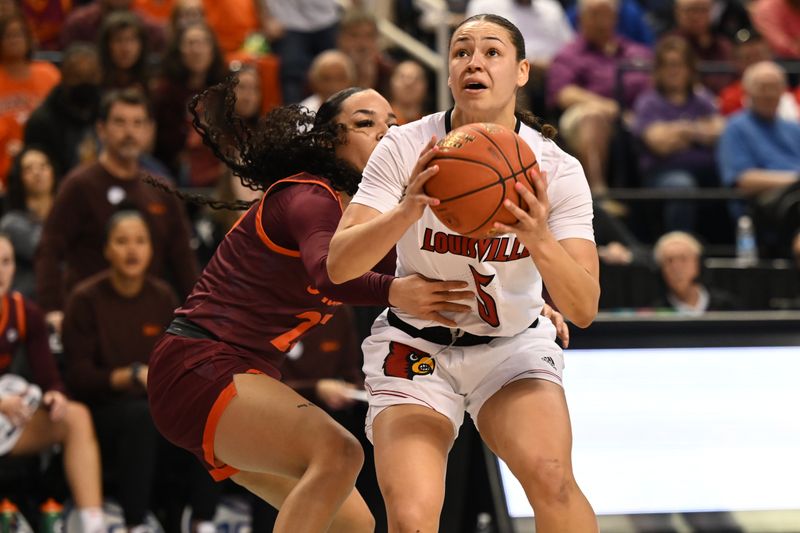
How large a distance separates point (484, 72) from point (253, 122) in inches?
184

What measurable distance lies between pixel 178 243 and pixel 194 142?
148 cm

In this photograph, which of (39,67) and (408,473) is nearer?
(408,473)

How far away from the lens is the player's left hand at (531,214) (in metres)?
3.24

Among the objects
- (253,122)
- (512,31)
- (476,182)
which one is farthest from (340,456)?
(253,122)

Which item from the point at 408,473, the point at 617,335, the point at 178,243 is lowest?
the point at 408,473

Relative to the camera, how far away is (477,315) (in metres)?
3.75

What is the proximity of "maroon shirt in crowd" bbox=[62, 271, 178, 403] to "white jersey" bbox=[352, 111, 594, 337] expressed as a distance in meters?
2.89

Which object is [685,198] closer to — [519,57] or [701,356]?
[701,356]

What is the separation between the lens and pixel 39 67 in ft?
27.4

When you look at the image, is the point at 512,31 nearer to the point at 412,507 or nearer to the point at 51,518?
the point at 412,507

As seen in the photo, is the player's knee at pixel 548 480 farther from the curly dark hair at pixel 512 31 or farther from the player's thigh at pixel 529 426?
the curly dark hair at pixel 512 31

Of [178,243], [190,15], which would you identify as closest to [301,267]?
[178,243]

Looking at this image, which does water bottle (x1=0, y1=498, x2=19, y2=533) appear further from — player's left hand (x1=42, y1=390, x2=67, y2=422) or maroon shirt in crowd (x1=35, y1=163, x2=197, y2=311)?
maroon shirt in crowd (x1=35, y1=163, x2=197, y2=311)

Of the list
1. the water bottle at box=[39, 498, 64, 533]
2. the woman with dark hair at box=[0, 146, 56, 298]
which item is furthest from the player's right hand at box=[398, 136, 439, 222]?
the woman with dark hair at box=[0, 146, 56, 298]
